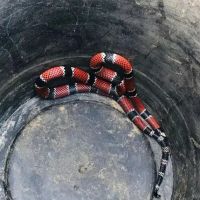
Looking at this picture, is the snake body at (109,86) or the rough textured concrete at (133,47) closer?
the rough textured concrete at (133,47)

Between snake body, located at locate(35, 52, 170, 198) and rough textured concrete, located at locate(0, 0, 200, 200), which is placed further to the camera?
snake body, located at locate(35, 52, 170, 198)

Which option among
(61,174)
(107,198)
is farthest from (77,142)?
(107,198)

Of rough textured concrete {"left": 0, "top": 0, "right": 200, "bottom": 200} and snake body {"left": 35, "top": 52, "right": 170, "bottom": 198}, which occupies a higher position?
rough textured concrete {"left": 0, "top": 0, "right": 200, "bottom": 200}

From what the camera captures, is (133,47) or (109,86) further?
(109,86)

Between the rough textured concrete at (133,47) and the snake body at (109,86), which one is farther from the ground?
the rough textured concrete at (133,47)
